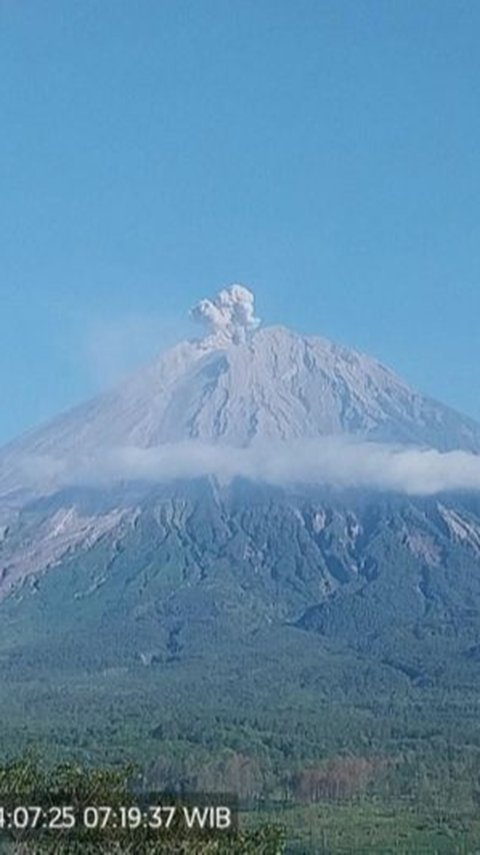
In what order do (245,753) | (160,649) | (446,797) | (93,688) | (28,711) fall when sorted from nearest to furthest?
(446,797) < (245,753) < (28,711) < (93,688) < (160,649)

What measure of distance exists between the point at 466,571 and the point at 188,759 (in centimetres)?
9643

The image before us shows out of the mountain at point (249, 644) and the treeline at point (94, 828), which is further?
the mountain at point (249, 644)

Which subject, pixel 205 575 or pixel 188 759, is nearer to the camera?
pixel 188 759

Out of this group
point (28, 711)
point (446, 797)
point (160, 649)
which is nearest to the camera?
point (446, 797)

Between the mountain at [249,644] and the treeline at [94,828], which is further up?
the mountain at [249,644]

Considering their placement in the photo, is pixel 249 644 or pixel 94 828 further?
pixel 249 644

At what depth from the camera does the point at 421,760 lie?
9944cm

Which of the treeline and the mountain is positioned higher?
the mountain

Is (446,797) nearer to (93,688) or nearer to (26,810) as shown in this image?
(93,688)

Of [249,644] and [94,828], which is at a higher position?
[249,644]

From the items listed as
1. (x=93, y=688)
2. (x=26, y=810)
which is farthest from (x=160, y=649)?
(x=26, y=810)

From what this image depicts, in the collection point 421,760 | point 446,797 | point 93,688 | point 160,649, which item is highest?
point 160,649

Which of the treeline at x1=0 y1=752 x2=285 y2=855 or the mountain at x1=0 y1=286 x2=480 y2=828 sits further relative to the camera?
the mountain at x1=0 y1=286 x2=480 y2=828

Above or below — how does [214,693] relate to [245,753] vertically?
above
